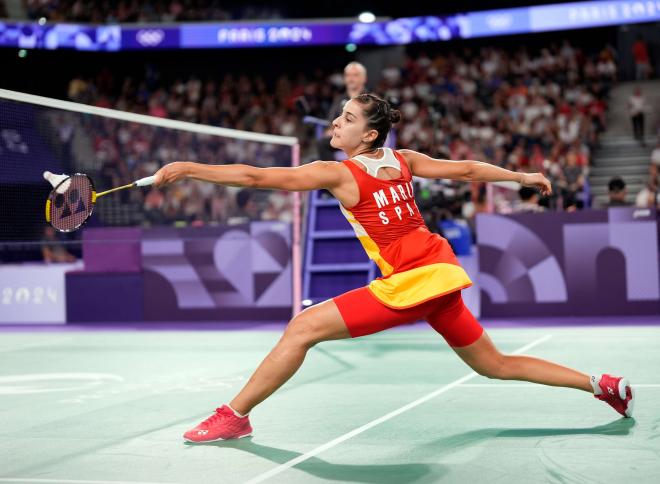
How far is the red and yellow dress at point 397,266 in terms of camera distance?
5031 millimetres

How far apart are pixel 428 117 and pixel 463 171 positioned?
762 inches

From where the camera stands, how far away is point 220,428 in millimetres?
5289

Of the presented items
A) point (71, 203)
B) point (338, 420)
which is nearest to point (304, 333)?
point (338, 420)

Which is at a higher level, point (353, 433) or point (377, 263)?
point (377, 263)

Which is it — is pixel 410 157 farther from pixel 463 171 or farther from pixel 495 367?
pixel 495 367

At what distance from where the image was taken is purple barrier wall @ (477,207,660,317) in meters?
13.2

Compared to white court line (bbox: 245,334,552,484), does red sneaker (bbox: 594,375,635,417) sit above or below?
above

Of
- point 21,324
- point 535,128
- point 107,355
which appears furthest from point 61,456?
point 535,128

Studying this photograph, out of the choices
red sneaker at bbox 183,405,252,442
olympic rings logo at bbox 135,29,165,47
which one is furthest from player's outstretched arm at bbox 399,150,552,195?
olympic rings logo at bbox 135,29,165,47

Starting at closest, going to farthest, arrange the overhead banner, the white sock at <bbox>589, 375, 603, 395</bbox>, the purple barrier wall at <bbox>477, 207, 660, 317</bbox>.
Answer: the white sock at <bbox>589, 375, 603, 395</bbox> → the purple barrier wall at <bbox>477, 207, 660, 317</bbox> → the overhead banner

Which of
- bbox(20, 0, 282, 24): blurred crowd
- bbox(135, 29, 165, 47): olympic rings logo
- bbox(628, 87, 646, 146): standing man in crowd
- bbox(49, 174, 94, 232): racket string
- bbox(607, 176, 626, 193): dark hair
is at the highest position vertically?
bbox(20, 0, 282, 24): blurred crowd

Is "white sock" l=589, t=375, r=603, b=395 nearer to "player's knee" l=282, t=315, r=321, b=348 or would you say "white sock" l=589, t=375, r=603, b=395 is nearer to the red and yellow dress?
the red and yellow dress

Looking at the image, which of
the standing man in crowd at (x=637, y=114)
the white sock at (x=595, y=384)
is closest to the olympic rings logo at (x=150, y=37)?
the standing man in crowd at (x=637, y=114)

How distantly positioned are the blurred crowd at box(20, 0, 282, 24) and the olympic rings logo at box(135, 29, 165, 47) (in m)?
0.78
